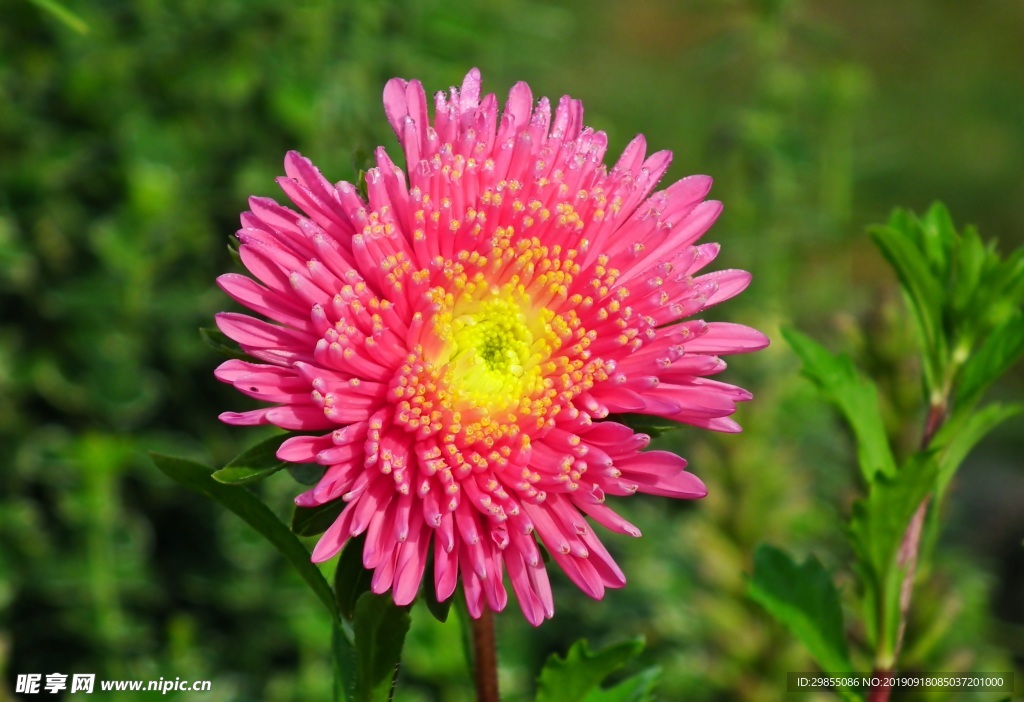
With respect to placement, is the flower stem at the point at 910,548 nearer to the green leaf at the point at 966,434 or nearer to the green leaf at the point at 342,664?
the green leaf at the point at 966,434

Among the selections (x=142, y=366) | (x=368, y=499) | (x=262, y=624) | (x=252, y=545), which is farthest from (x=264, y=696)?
(x=368, y=499)

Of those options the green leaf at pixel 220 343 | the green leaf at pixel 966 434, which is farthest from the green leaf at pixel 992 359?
the green leaf at pixel 220 343

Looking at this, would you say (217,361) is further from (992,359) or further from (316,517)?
(992,359)

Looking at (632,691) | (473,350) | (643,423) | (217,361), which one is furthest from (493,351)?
(217,361)

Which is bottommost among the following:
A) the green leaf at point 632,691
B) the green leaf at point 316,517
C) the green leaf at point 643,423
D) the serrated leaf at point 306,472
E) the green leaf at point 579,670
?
the green leaf at point 632,691

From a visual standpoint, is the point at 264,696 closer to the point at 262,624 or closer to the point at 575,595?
the point at 262,624

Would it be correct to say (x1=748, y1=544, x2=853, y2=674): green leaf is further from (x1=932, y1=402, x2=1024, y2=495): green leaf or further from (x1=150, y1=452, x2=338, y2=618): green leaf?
(x1=150, y1=452, x2=338, y2=618): green leaf

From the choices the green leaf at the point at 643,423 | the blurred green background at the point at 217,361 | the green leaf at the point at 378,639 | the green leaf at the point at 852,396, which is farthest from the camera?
the blurred green background at the point at 217,361

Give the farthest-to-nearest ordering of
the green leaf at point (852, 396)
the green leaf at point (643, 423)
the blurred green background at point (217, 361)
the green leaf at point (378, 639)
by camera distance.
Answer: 1. the blurred green background at point (217, 361)
2. the green leaf at point (852, 396)
3. the green leaf at point (643, 423)
4. the green leaf at point (378, 639)
